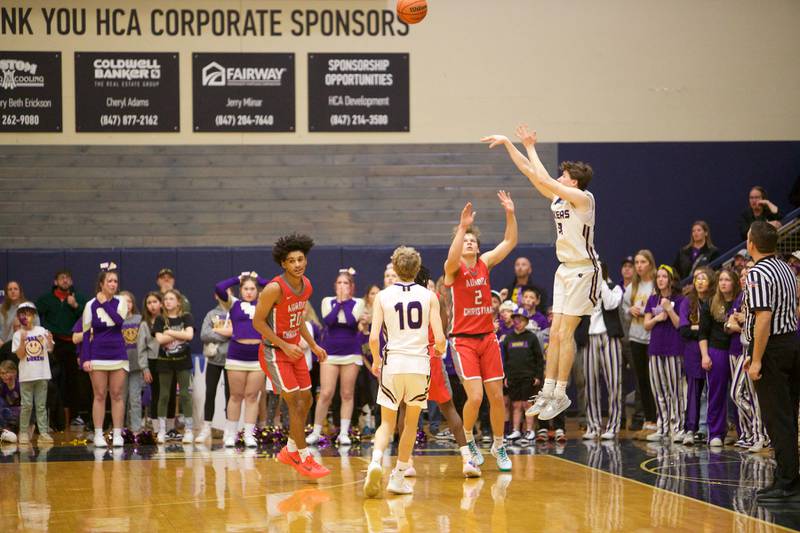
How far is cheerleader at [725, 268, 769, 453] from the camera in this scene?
34.3 ft

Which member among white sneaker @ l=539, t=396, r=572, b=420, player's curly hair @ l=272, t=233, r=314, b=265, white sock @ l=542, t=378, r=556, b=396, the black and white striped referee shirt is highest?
player's curly hair @ l=272, t=233, r=314, b=265

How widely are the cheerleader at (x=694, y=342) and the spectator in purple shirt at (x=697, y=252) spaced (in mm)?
2609

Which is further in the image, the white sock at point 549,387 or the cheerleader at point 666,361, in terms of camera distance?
the cheerleader at point 666,361

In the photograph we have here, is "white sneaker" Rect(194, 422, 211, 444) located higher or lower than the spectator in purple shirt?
lower

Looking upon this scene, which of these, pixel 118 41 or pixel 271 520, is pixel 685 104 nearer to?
pixel 118 41

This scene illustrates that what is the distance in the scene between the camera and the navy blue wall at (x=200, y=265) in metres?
15.0

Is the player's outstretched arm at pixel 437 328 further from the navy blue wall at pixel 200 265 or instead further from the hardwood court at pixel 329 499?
the navy blue wall at pixel 200 265

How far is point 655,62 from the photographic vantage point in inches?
634

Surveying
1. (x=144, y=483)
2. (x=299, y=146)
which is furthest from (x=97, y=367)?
(x=299, y=146)

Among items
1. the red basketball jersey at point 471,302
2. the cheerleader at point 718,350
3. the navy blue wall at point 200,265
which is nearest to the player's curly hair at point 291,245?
the red basketball jersey at point 471,302

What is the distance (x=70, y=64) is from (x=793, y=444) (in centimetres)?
1228

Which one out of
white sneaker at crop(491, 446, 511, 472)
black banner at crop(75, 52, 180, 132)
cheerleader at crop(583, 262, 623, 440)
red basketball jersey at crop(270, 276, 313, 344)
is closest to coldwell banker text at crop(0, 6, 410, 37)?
black banner at crop(75, 52, 180, 132)

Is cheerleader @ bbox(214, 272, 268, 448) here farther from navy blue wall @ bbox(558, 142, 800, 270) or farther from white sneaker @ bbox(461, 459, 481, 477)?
→ navy blue wall @ bbox(558, 142, 800, 270)

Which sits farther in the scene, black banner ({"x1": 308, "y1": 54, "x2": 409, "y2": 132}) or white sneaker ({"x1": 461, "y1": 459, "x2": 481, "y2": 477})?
black banner ({"x1": 308, "y1": 54, "x2": 409, "y2": 132})
